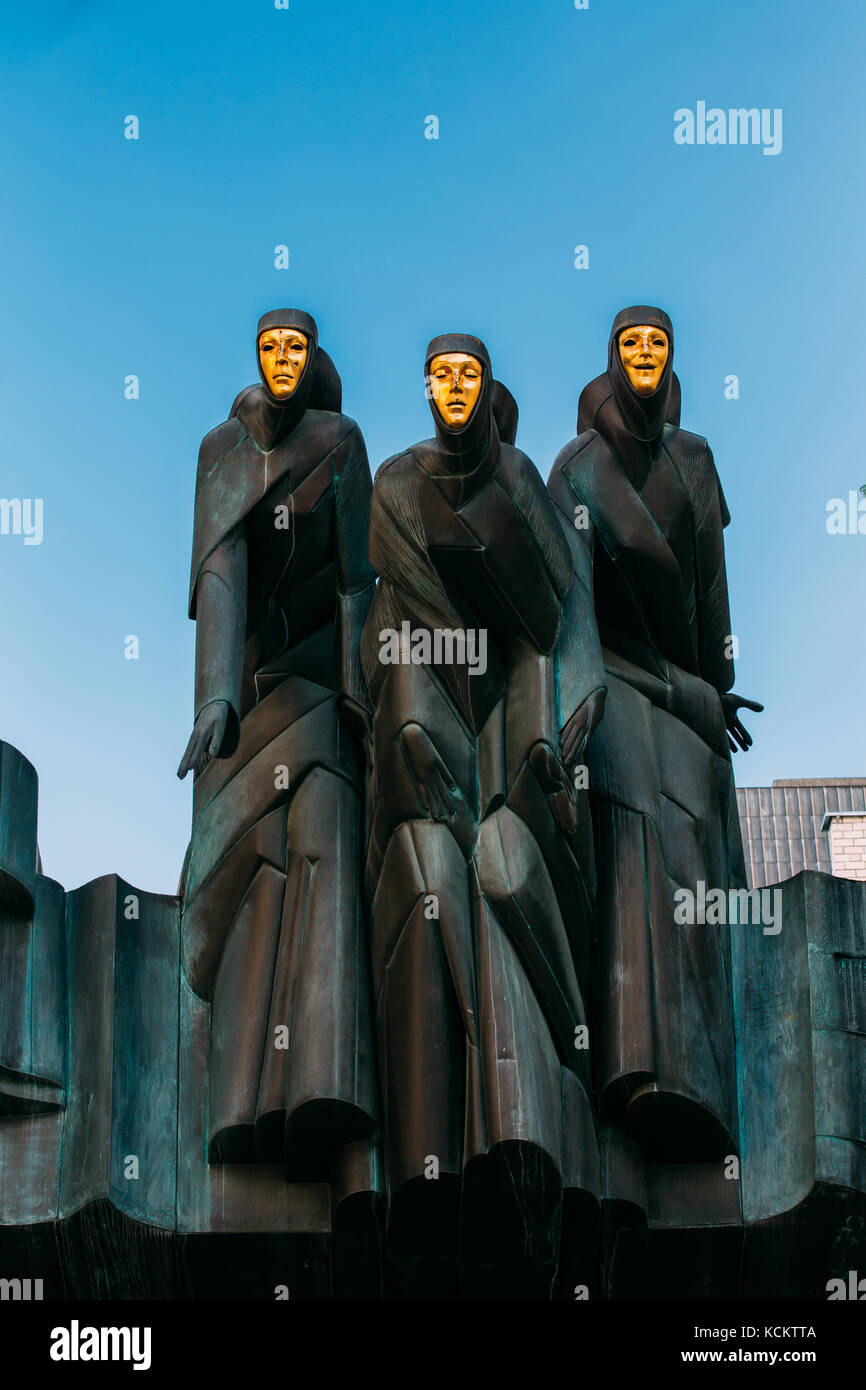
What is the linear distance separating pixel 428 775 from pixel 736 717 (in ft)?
8.84

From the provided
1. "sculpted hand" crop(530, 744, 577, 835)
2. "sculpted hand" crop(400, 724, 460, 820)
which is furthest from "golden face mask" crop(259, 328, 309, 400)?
"sculpted hand" crop(530, 744, 577, 835)

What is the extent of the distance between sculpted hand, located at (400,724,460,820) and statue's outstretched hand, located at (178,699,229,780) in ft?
3.13

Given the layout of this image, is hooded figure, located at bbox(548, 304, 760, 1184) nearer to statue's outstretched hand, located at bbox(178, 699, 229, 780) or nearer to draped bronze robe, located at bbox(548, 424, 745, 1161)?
draped bronze robe, located at bbox(548, 424, 745, 1161)

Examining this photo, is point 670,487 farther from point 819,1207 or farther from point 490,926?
point 819,1207

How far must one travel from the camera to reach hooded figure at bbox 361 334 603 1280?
Result: 13000mm

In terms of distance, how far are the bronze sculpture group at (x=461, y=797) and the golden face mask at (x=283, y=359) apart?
0.02m

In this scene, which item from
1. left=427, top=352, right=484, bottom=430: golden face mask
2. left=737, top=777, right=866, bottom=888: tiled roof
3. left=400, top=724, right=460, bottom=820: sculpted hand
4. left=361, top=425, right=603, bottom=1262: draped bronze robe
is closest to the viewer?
left=361, top=425, right=603, bottom=1262: draped bronze robe

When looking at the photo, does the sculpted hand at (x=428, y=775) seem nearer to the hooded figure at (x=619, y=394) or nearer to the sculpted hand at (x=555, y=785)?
the sculpted hand at (x=555, y=785)

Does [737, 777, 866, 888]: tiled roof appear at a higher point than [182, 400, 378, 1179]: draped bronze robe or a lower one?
higher

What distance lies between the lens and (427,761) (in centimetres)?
1355

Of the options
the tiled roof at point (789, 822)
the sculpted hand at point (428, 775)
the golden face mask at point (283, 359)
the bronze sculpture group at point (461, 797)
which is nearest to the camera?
the bronze sculpture group at point (461, 797)

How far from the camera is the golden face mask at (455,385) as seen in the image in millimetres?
13398

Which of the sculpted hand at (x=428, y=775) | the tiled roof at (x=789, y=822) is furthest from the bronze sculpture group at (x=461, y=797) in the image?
the tiled roof at (x=789, y=822)

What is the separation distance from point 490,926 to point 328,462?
2.90 meters
